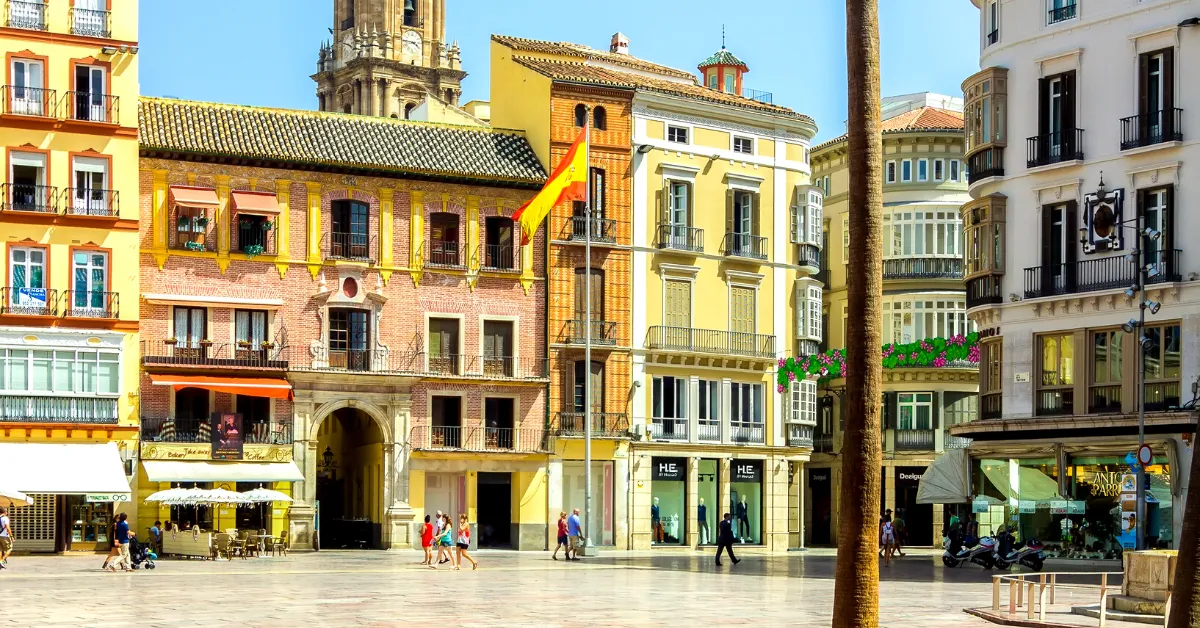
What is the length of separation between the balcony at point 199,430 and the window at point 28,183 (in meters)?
7.52

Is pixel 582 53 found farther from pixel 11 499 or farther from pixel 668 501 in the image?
pixel 11 499

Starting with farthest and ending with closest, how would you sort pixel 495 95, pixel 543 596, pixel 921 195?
pixel 921 195 → pixel 495 95 → pixel 543 596

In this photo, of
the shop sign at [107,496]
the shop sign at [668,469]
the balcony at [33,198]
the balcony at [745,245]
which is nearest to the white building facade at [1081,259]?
the balcony at [745,245]

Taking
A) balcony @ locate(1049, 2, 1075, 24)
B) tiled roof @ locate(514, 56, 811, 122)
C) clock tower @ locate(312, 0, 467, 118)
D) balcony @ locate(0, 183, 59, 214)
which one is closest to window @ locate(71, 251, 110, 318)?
balcony @ locate(0, 183, 59, 214)

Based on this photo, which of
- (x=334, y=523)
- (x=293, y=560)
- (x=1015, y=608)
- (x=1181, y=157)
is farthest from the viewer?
(x=334, y=523)

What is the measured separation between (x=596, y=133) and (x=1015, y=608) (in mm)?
37034

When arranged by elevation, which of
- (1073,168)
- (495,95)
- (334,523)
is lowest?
(334,523)

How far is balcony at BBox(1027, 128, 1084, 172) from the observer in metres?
51.6

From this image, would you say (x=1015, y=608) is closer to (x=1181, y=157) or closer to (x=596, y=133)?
(x=1181, y=157)

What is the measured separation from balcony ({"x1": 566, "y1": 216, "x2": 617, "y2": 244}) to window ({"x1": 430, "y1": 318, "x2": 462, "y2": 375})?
5494mm

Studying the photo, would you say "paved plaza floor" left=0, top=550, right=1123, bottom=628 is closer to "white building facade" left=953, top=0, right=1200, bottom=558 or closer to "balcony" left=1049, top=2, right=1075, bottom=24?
"white building facade" left=953, top=0, right=1200, bottom=558

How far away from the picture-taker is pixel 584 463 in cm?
6512

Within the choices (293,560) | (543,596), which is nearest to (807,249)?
(293,560)

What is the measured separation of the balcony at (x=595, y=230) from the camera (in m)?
65.2
